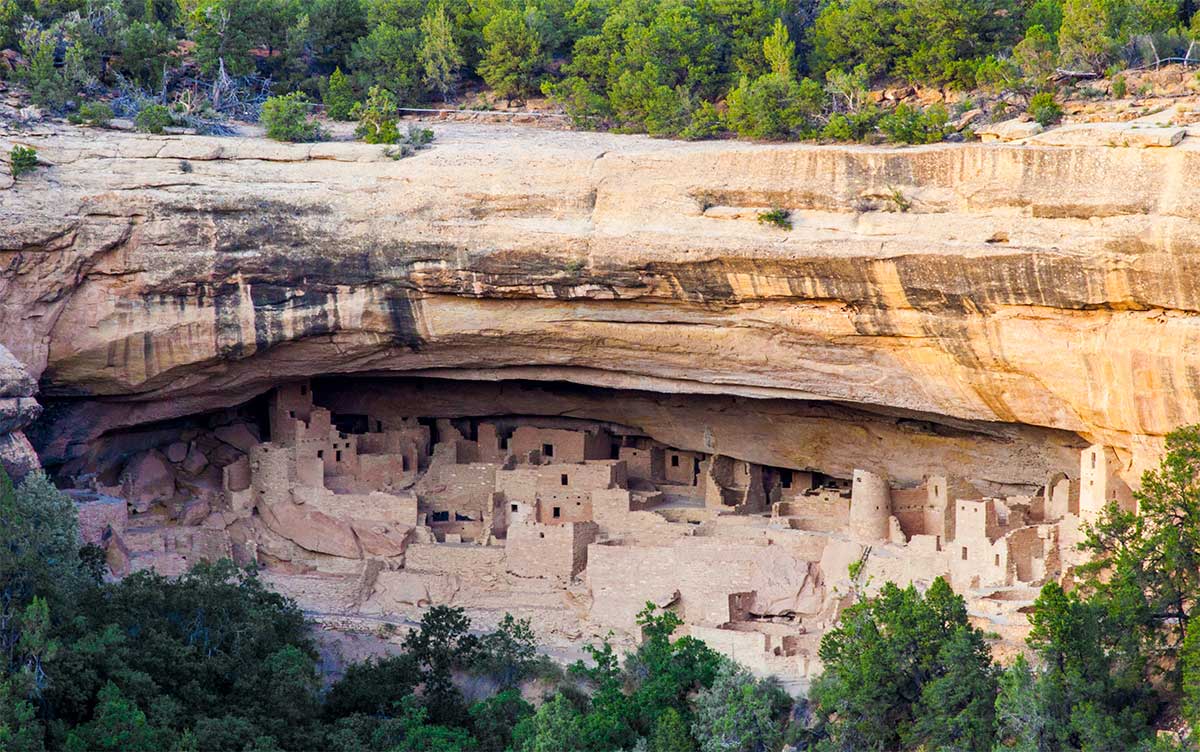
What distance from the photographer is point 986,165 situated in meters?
21.8

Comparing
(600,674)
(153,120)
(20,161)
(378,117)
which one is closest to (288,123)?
(378,117)

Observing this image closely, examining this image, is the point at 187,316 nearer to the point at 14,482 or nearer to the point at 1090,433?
the point at 14,482

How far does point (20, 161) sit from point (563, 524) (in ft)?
24.9

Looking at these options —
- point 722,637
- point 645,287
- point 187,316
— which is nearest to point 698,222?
point 645,287

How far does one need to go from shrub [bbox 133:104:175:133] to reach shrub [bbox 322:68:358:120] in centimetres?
266

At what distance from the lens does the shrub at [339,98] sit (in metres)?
28.0

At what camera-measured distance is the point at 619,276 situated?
23.9 m

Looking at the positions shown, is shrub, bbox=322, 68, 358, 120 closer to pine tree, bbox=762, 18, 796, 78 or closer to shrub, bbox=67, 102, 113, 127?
shrub, bbox=67, 102, 113, 127

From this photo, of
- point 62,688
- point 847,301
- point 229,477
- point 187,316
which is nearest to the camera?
point 62,688

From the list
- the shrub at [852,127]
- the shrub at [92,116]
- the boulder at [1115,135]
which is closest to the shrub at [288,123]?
the shrub at [92,116]

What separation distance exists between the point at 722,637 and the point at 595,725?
2.06 meters

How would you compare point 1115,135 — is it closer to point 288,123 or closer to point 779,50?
point 779,50

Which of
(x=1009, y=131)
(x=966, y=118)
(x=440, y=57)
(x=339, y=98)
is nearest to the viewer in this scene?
(x=1009, y=131)

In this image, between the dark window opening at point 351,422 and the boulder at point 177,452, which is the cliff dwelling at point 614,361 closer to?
the boulder at point 177,452
